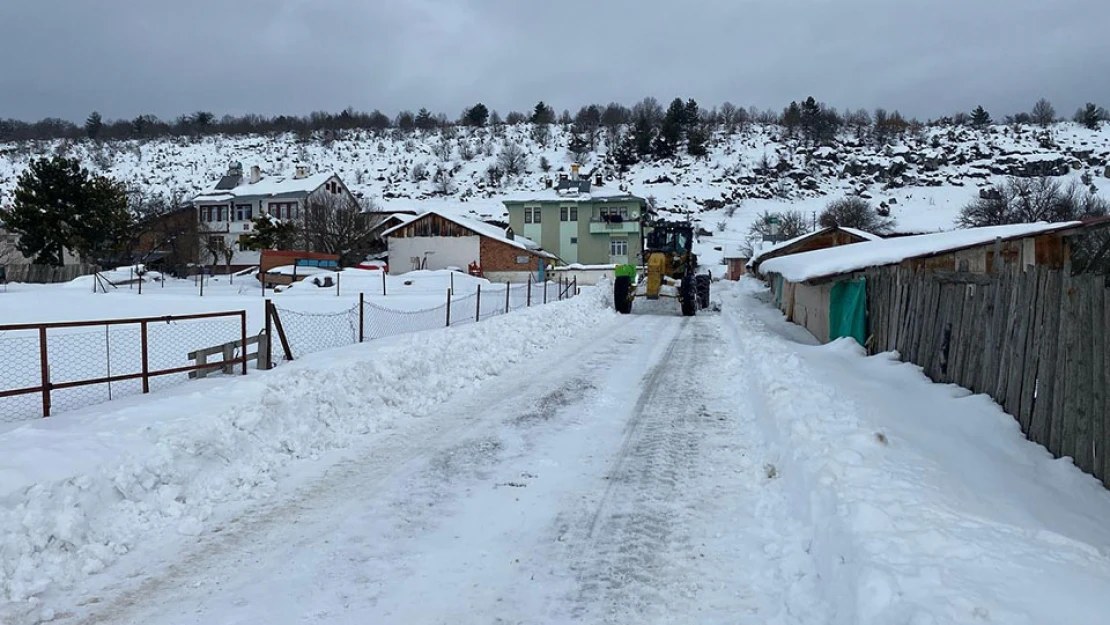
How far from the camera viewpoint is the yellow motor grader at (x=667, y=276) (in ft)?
77.9

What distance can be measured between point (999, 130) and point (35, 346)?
136 m

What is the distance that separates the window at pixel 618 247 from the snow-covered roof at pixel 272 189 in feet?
88.9

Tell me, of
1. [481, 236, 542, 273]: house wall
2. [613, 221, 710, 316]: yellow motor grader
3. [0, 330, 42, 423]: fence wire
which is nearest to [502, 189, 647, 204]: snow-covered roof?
[481, 236, 542, 273]: house wall

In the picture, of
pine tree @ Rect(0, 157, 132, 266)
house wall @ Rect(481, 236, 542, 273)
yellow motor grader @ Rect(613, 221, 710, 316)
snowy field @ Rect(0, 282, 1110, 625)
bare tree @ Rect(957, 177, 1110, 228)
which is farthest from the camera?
house wall @ Rect(481, 236, 542, 273)

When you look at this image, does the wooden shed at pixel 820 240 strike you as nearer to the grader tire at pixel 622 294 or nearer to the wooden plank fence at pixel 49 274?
the grader tire at pixel 622 294

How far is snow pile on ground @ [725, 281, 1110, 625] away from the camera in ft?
12.3

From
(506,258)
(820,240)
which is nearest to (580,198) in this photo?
(506,258)

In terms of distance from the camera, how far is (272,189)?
67.1 metres

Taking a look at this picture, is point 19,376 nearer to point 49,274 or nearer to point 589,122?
point 49,274

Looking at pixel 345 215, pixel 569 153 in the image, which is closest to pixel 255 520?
pixel 345 215

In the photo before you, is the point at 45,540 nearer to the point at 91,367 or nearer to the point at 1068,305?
the point at 1068,305

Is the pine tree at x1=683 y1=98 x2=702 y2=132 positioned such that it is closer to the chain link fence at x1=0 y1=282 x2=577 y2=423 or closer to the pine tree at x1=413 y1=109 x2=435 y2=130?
the pine tree at x1=413 y1=109 x2=435 y2=130

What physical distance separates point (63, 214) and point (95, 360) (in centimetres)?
4263

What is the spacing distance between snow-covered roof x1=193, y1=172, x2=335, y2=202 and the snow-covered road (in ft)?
203
